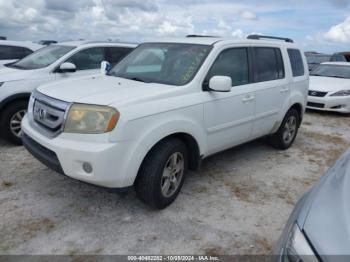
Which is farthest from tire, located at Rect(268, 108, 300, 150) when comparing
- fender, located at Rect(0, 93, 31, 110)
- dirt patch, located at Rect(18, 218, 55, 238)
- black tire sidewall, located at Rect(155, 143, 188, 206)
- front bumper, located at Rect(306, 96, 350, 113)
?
fender, located at Rect(0, 93, 31, 110)

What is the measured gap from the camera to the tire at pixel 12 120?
502 cm

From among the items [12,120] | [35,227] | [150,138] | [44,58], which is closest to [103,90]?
[150,138]

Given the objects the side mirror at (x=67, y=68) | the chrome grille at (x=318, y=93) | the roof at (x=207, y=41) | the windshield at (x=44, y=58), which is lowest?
the chrome grille at (x=318, y=93)

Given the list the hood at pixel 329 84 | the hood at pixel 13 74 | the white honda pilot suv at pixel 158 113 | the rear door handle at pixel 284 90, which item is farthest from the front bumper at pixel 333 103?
the hood at pixel 13 74

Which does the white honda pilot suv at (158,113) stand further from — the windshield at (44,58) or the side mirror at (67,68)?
the windshield at (44,58)

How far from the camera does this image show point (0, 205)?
3.47m

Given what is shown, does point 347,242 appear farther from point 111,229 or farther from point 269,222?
point 111,229

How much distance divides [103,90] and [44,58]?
3208mm

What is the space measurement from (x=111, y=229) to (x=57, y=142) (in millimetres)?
952

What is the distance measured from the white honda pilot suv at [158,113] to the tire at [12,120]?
152 centimetres

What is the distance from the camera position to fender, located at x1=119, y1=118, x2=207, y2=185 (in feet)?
9.77

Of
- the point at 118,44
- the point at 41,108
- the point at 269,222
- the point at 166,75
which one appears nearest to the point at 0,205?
the point at 41,108

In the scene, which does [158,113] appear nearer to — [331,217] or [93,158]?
[93,158]

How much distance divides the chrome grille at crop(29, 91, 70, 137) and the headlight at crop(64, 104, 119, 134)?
10 centimetres
